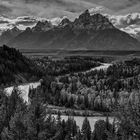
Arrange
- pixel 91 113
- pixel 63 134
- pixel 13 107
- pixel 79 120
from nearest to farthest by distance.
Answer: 1. pixel 13 107
2. pixel 63 134
3. pixel 79 120
4. pixel 91 113

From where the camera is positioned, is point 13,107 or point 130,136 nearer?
point 130,136

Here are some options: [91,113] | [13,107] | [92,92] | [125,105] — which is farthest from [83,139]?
[92,92]

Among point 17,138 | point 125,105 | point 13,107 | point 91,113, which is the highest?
point 125,105

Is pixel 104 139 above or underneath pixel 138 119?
underneath

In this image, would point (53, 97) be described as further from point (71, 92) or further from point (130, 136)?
point (130, 136)

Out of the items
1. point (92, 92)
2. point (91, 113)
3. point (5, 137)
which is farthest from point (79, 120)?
point (5, 137)

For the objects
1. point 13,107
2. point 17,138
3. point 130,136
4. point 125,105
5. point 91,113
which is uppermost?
point 125,105

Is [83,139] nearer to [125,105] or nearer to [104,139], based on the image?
[104,139]

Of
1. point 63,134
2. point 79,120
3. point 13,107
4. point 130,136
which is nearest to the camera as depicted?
point 130,136

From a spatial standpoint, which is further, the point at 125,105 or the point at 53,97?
the point at 53,97
